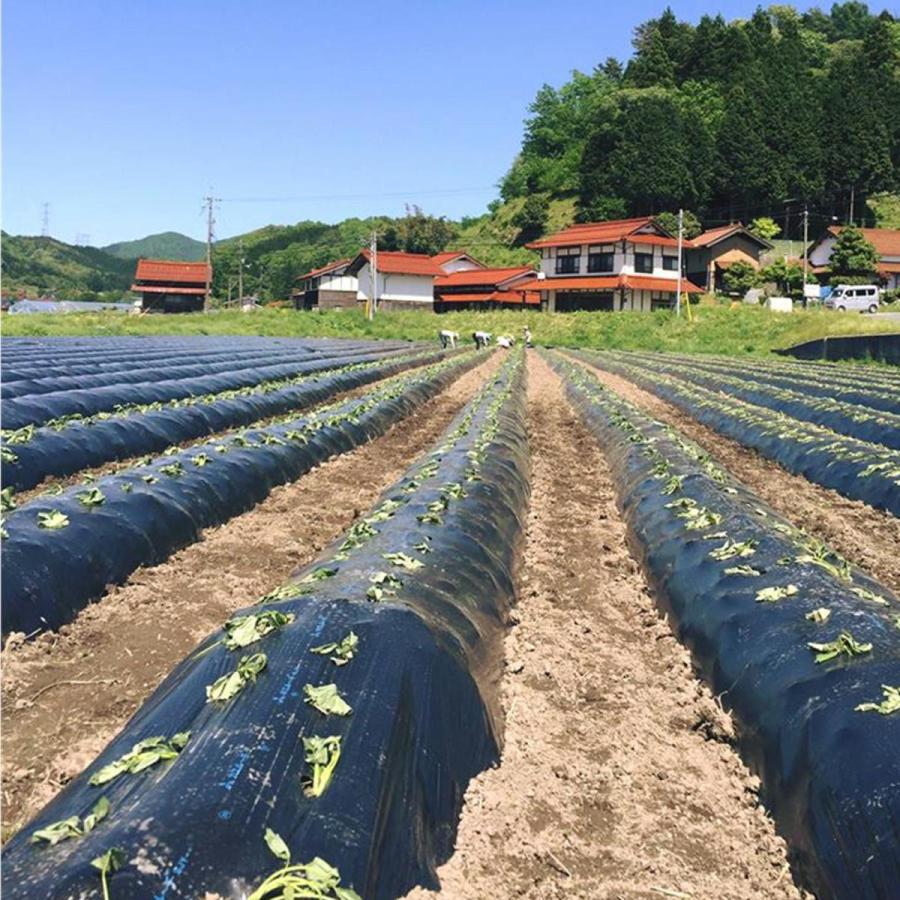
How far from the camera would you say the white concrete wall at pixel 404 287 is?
61062 millimetres

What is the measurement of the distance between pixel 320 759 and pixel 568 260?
5766 centimetres

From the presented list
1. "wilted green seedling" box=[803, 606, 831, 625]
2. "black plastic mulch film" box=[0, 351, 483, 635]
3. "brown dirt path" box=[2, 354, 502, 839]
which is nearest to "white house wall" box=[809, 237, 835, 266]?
"black plastic mulch film" box=[0, 351, 483, 635]

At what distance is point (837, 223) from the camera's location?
73062 mm

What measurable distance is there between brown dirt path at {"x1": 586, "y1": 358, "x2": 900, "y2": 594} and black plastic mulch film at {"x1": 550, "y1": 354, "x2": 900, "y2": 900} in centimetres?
106

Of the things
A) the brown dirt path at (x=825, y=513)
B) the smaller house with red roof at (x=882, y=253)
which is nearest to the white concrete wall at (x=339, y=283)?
the smaller house with red roof at (x=882, y=253)

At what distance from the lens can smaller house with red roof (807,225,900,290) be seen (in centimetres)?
5969

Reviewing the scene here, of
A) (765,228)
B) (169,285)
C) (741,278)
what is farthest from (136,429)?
(765,228)

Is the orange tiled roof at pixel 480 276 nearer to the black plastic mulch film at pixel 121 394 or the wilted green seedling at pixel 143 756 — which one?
the black plastic mulch film at pixel 121 394

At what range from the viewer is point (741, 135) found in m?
72.7

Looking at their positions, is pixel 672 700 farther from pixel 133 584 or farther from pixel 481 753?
pixel 133 584

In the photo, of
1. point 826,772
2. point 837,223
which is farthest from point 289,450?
point 837,223

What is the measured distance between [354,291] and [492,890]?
63762 millimetres

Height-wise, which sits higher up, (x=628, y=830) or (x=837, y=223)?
(x=837, y=223)

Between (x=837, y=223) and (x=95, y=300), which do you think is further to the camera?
(x=95, y=300)
